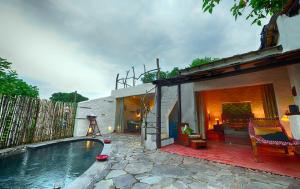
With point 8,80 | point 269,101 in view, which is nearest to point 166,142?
point 269,101

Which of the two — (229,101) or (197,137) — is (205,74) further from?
(229,101)

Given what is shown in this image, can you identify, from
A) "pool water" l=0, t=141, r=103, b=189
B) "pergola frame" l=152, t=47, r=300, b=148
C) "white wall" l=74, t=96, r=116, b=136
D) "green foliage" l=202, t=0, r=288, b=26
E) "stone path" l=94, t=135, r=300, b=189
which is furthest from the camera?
"white wall" l=74, t=96, r=116, b=136

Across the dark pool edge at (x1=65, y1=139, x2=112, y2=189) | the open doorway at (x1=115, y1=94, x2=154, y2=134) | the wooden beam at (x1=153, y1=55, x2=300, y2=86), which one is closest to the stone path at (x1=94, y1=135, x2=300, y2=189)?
the dark pool edge at (x1=65, y1=139, x2=112, y2=189)

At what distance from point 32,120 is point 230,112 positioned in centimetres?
1157

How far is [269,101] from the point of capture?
5.05 m

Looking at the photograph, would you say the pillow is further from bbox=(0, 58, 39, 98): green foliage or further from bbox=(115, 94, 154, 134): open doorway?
bbox=(0, 58, 39, 98): green foliage

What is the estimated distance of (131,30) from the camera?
341 inches

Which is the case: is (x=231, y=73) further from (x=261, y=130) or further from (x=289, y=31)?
(x=289, y=31)

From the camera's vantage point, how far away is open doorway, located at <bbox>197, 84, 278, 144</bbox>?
21.8ft

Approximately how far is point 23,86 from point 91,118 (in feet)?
17.8

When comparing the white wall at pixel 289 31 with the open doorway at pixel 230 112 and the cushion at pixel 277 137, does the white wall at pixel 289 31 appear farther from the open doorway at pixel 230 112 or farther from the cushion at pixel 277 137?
the cushion at pixel 277 137

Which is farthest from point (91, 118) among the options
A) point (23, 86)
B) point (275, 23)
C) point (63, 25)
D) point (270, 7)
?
point (275, 23)

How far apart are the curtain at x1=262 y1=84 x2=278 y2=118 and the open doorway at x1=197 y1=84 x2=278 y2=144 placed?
1.13 meters

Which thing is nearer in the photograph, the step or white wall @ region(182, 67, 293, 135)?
white wall @ region(182, 67, 293, 135)
